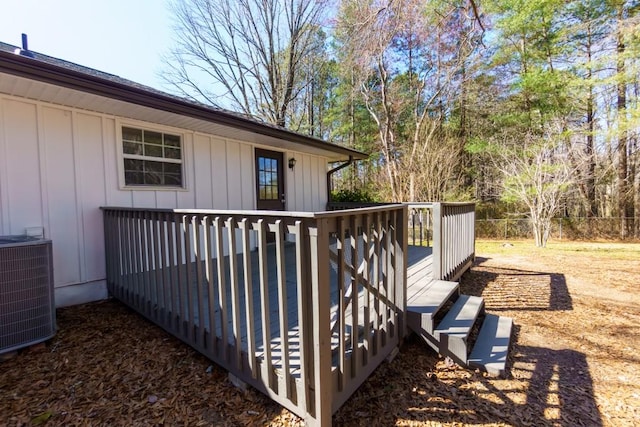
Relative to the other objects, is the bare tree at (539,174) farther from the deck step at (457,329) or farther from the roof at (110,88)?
the roof at (110,88)

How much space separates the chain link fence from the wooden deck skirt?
11.4 m

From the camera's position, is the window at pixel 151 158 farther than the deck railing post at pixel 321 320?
Yes

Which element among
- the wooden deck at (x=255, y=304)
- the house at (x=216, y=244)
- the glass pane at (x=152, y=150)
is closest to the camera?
the house at (x=216, y=244)

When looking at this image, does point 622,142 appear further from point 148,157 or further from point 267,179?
point 148,157

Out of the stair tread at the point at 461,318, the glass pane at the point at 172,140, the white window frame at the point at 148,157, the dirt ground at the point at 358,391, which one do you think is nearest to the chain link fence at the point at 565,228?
the dirt ground at the point at 358,391

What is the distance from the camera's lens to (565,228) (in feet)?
39.2

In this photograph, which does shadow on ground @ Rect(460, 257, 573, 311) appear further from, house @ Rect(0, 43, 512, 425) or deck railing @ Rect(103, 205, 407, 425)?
deck railing @ Rect(103, 205, 407, 425)

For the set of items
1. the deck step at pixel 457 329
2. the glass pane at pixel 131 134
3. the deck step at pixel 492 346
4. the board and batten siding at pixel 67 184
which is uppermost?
the glass pane at pixel 131 134

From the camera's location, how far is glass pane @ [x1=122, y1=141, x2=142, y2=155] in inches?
159

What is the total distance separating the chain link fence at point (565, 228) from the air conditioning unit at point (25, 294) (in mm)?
13807

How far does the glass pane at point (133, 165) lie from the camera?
4070mm

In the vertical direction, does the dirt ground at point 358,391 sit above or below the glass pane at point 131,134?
below

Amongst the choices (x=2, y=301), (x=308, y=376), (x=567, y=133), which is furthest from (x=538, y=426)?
(x=567, y=133)

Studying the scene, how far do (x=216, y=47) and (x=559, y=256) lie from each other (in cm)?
1481
